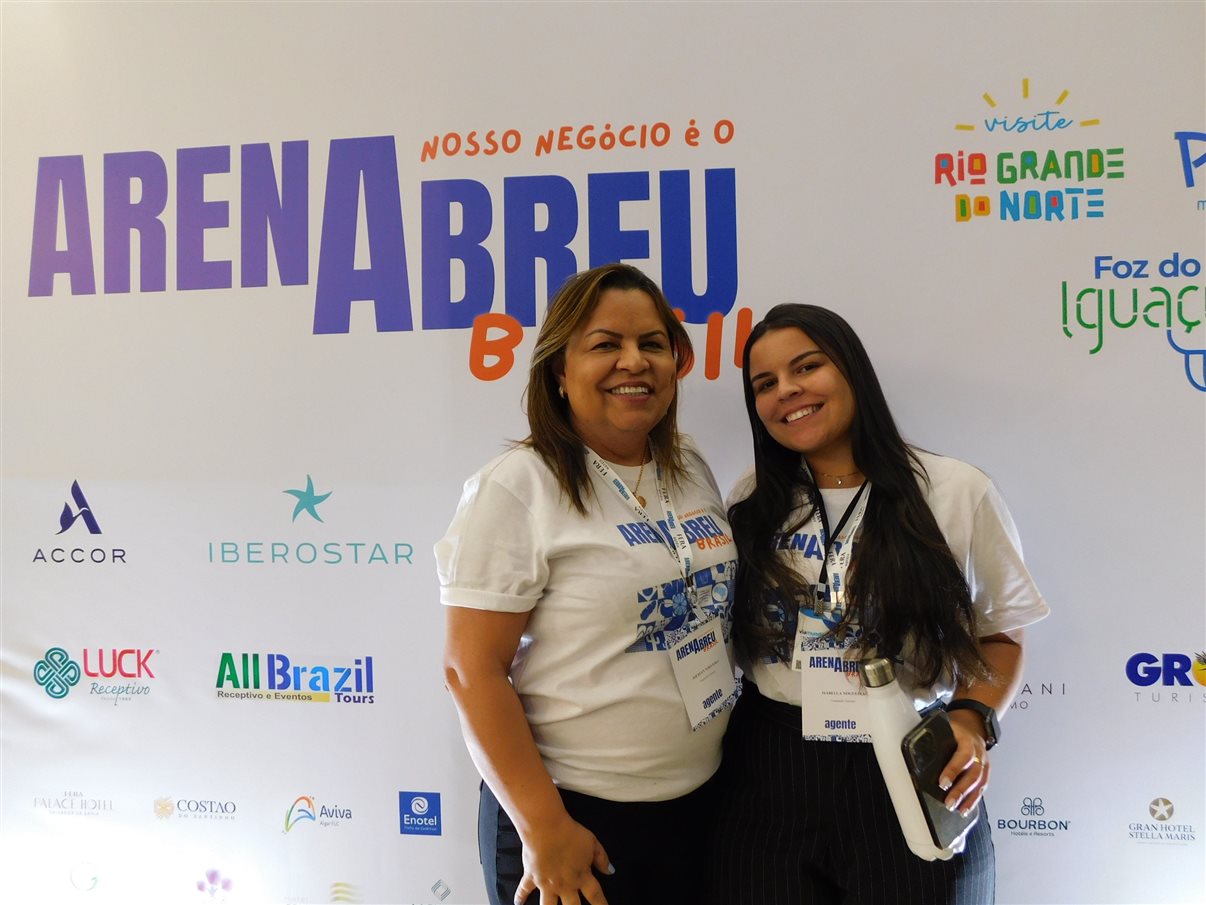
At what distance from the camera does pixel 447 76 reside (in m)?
1.83

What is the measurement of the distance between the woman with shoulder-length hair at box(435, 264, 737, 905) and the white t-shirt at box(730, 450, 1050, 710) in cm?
12

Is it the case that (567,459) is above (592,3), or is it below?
below

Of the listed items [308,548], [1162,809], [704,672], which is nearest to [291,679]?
[308,548]

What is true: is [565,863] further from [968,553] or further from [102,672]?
[102,672]

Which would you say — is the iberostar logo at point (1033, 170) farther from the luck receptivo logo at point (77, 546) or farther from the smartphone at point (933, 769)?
the luck receptivo logo at point (77, 546)

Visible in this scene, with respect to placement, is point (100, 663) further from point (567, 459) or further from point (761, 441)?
point (761, 441)

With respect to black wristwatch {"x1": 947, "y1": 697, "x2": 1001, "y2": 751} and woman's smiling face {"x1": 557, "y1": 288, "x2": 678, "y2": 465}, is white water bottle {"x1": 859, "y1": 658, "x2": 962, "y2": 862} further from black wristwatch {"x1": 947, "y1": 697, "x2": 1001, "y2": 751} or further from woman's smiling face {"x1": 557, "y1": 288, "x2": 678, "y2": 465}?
woman's smiling face {"x1": 557, "y1": 288, "x2": 678, "y2": 465}

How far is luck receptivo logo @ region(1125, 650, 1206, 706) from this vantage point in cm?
169

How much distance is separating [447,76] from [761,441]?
1253mm

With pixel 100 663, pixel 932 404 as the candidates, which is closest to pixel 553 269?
pixel 932 404

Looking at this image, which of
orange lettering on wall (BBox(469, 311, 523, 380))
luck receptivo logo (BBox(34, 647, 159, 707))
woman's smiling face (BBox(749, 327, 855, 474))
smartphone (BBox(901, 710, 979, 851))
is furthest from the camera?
luck receptivo logo (BBox(34, 647, 159, 707))

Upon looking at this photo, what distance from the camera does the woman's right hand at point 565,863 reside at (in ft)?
3.62

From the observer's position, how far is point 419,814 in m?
1.89

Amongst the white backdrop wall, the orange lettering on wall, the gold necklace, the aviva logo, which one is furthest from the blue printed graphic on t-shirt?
the aviva logo
